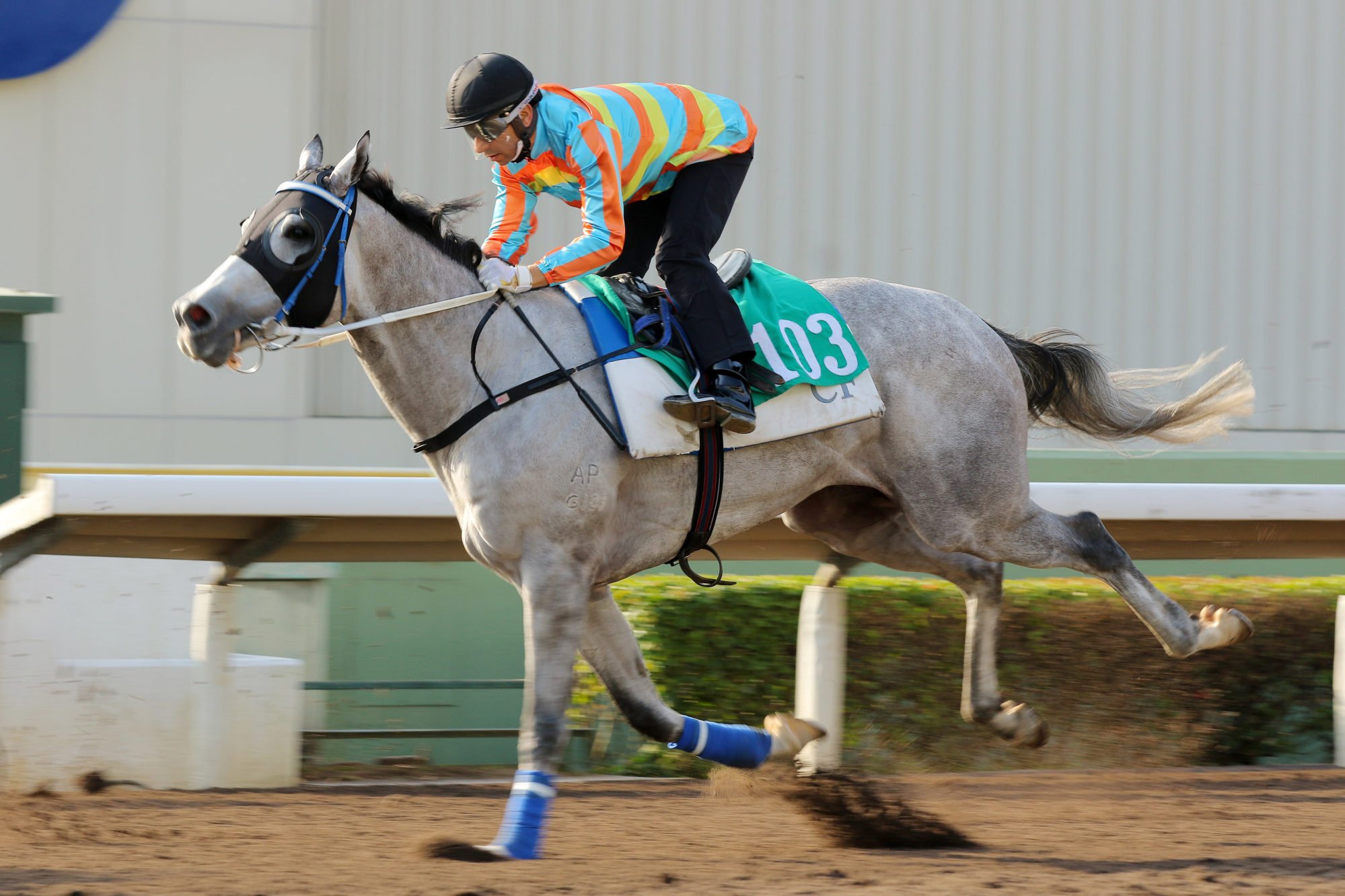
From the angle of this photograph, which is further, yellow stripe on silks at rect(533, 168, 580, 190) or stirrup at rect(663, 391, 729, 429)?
yellow stripe on silks at rect(533, 168, 580, 190)

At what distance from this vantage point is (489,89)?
3707 millimetres

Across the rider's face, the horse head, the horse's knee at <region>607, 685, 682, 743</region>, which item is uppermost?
the rider's face

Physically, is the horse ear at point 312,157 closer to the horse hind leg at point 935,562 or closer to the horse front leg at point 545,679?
the horse front leg at point 545,679

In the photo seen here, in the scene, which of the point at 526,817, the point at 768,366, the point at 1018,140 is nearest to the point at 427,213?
the point at 768,366

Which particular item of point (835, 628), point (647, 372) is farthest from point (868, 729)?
point (647, 372)

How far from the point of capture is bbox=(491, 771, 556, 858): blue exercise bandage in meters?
3.65

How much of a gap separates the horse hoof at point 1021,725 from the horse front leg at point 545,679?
1550 mm

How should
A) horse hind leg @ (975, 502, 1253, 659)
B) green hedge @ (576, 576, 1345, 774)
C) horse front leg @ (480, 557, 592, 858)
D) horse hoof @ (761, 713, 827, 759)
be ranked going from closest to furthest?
1. horse front leg @ (480, 557, 592, 858)
2. horse hoof @ (761, 713, 827, 759)
3. horse hind leg @ (975, 502, 1253, 659)
4. green hedge @ (576, 576, 1345, 774)

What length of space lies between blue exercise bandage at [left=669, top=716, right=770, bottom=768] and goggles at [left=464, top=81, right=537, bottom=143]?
5.66ft

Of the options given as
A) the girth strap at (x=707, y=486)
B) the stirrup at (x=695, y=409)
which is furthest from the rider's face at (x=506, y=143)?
the girth strap at (x=707, y=486)

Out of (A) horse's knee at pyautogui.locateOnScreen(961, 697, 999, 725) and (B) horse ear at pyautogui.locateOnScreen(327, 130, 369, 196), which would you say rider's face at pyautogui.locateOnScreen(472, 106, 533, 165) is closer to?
(B) horse ear at pyautogui.locateOnScreen(327, 130, 369, 196)

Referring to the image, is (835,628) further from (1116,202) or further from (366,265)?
(1116,202)

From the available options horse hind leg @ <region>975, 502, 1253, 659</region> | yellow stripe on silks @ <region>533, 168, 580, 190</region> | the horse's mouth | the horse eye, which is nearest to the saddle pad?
yellow stripe on silks @ <region>533, 168, 580, 190</region>

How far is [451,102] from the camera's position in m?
3.79
